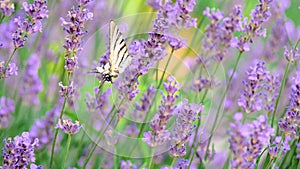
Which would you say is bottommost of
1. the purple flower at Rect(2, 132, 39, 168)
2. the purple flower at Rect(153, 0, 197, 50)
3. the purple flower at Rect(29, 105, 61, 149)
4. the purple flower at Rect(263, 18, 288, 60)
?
the purple flower at Rect(2, 132, 39, 168)

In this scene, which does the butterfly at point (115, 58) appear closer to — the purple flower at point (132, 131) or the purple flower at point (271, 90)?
the purple flower at point (132, 131)

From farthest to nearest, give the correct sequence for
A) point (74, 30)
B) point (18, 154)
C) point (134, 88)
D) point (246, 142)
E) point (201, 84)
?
point (201, 84) < point (134, 88) < point (74, 30) < point (18, 154) < point (246, 142)

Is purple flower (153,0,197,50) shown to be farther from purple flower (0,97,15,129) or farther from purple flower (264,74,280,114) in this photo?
purple flower (0,97,15,129)

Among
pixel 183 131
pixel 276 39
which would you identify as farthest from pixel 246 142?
pixel 276 39

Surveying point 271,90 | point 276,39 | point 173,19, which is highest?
point 276,39

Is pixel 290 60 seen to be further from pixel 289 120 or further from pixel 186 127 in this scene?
pixel 186 127

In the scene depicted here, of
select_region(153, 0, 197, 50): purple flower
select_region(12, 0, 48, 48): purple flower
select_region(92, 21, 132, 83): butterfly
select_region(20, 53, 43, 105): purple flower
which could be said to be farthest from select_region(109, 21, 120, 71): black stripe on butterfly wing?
select_region(20, 53, 43, 105): purple flower

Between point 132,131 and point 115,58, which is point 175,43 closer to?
point 115,58

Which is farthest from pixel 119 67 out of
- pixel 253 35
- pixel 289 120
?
pixel 289 120
